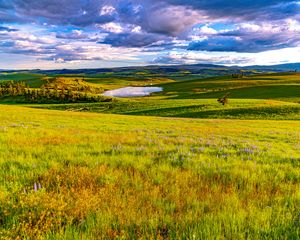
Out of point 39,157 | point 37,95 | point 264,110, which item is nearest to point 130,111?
point 264,110

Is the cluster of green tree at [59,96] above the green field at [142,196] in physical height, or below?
below

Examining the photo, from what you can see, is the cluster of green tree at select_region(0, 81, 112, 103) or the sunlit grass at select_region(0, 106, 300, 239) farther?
the cluster of green tree at select_region(0, 81, 112, 103)

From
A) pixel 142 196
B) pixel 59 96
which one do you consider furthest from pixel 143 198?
pixel 59 96

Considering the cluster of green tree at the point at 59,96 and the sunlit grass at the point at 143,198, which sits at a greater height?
the sunlit grass at the point at 143,198

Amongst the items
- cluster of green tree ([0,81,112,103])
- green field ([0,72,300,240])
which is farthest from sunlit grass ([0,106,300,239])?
cluster of green tree ([0,81,112,103])

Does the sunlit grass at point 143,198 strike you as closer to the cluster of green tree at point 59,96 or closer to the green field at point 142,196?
the green field at point 142,196

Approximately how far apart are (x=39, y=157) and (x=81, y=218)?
374 centimetres

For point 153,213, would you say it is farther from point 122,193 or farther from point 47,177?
point 47,177

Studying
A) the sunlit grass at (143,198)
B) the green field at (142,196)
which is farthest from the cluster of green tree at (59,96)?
the sunlit grass at (143,198)

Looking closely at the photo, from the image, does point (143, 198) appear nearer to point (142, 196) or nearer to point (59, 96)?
point (142, 196)

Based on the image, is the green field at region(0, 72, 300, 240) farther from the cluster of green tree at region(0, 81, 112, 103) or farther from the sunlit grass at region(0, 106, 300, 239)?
the cluster of green tree at region(0, 81, 112, 103)

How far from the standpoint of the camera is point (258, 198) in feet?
15.5

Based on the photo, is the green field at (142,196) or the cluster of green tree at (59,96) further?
the cluster of green tree at (59,96)

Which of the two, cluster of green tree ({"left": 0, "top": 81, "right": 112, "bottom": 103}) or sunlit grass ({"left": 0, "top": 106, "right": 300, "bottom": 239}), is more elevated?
sunlit grass ({"left": 0, "top": 106, "right": 300, "bottom": 239})
